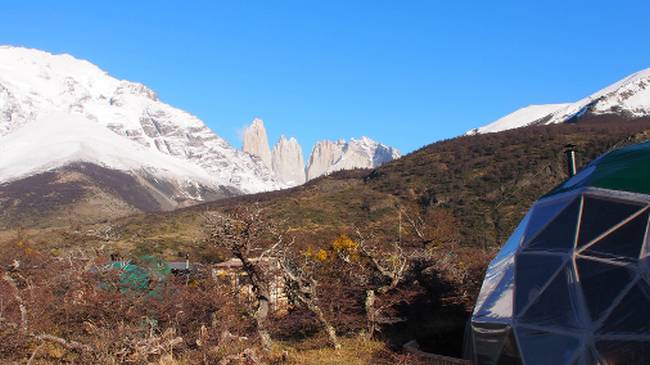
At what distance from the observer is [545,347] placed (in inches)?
338

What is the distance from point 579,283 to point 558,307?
451 mm

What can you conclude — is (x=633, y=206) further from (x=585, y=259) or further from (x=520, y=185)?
(x=520, y=185)

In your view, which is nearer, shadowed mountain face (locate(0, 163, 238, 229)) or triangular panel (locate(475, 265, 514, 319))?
triangular panel (locate(475, 265, 514, 319))

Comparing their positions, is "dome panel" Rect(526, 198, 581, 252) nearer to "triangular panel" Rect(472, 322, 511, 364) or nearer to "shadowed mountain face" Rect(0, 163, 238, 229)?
"triangular panel" Rect(472, 322, 511, 364)

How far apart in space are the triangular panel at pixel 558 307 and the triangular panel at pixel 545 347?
0.16m

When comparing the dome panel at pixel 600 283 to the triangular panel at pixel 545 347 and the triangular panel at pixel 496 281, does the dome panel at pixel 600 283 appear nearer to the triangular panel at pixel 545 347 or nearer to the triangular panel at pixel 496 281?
the triangular panel at pixel 545 347

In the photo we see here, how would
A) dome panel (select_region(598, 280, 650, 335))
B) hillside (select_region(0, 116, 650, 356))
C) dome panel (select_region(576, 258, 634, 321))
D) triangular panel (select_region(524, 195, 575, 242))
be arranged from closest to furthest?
dome panel (select_region(598, 280, 650, 335))
dome panel (select_region(576, 258, 634, 321))
triangular panel (select_region(524, 195, 575, 242))
hillside (select_region(0, 116, 650, 356))

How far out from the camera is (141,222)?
8069 cm

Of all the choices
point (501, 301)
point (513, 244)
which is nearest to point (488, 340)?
point (501, 301)

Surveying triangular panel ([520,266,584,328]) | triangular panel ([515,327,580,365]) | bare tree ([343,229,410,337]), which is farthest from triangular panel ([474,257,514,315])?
bare tree ([343,229,410,337])

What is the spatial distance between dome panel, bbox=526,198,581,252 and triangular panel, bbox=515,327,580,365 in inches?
56.0

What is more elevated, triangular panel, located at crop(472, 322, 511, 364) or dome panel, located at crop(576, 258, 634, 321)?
dome panel, located at crop(576, 258, 634, 321)

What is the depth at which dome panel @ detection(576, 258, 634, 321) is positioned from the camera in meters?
8.42

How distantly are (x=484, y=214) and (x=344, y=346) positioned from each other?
40582mm
